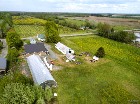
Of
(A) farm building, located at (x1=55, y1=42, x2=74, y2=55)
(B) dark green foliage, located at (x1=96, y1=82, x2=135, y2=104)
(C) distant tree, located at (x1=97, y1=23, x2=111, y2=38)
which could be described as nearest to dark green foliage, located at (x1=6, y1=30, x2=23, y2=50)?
(A) farm building, located at (x1=55, y1=42, x2=74, y2=55)

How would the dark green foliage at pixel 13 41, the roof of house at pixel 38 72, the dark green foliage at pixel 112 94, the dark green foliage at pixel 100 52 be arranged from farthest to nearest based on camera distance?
the dark green foliage at pixel 13 41 < the dark green foliage at pixel 100 52 < the roof of house at pixel 38 72 < the dark green foliage at pixel 112 94

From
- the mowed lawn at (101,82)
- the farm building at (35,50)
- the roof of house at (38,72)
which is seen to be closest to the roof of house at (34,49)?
the farm building at (35,50)

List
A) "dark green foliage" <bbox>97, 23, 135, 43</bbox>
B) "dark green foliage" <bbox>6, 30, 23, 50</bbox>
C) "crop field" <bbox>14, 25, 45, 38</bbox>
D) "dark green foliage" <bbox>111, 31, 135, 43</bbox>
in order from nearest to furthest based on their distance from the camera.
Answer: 1. "dark green foliage" <bbox>6, 30, 23, 50</bbox>
2. "dark green foliage" <bbox>111, 31, 135, 43</bbox>
3. "dark green foliage" <bbox>97, 23, 135, 43</bbox>
4. "crop field" <bbox>14, 25, 45, 38</bbox>

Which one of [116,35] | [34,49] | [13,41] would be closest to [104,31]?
[116,35]

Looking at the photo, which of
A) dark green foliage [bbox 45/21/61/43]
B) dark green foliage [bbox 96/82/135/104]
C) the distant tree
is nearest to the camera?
dark green foliage [bbox 96/82/135/104]

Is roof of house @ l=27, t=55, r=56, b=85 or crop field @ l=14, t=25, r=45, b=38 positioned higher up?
roof of house @ l=27, t=55, r=56, b=85

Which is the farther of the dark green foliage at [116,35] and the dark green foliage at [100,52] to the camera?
the dark green foliage at [116,35]

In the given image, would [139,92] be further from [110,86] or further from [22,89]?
[22,89]

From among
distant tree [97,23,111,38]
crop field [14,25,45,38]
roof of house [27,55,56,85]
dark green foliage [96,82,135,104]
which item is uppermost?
roof of house [27,55,56,85]

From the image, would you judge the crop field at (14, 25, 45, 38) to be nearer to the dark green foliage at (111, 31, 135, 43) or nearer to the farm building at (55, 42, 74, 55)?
the farm building at (55, 42, 74, 55)

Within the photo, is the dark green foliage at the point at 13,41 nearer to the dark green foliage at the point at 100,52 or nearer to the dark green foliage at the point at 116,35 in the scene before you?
the dark green foliage at the point at 100,52
